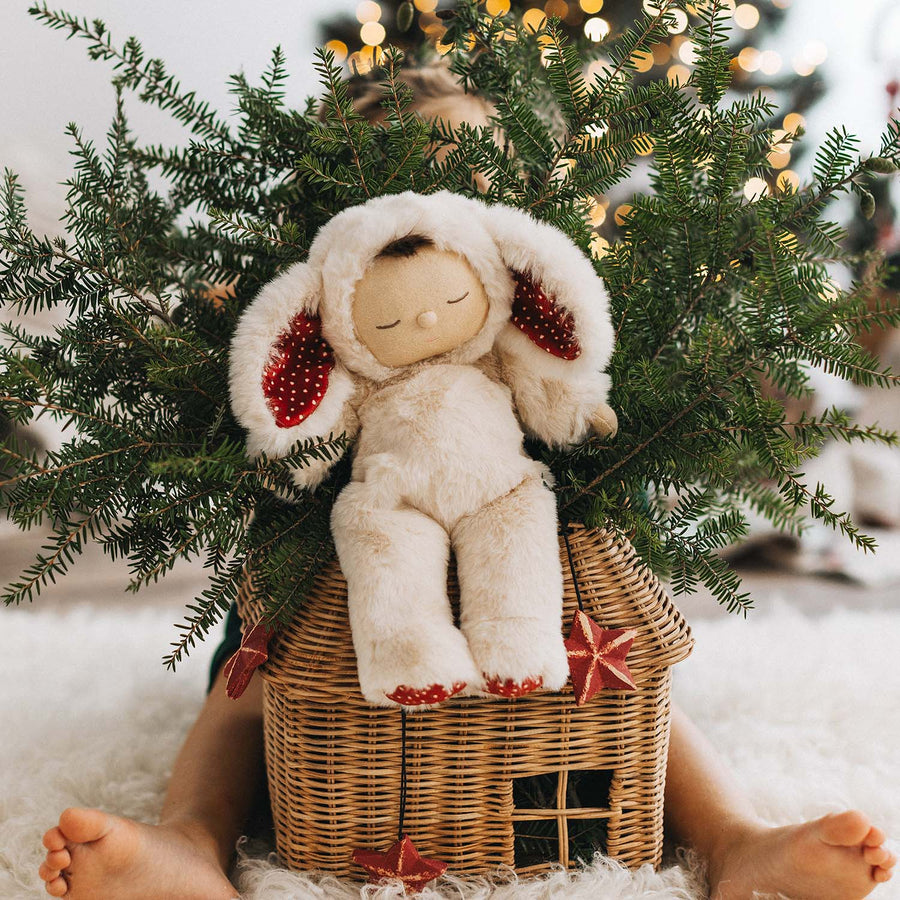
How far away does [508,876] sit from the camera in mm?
653

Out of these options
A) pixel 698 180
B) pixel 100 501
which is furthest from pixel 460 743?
pixel 698 180

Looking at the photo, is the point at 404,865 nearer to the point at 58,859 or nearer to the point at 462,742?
the point at 462,742

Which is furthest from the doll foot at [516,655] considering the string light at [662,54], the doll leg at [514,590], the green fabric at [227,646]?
the string light at [662,54]

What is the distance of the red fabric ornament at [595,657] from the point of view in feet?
1.95

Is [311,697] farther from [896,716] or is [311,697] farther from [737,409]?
[896,716]

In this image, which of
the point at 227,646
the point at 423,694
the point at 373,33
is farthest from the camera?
the point at 373,33

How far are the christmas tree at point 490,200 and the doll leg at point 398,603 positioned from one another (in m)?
0.05

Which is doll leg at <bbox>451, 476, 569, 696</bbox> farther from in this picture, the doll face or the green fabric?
the green fabric

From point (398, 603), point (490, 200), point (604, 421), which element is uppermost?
point (490, 200)

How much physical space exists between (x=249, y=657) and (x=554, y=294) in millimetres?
343

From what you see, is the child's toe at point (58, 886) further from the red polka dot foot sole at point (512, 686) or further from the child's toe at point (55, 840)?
the red polka dot foot sole at point (512, 686)

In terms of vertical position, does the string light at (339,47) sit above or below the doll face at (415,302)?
above

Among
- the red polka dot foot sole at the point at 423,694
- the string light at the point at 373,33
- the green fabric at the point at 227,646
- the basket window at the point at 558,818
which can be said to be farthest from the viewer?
the string light at the point at 373,33

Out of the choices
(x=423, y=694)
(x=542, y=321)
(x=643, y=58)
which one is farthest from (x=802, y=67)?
(x=423, y=694)
